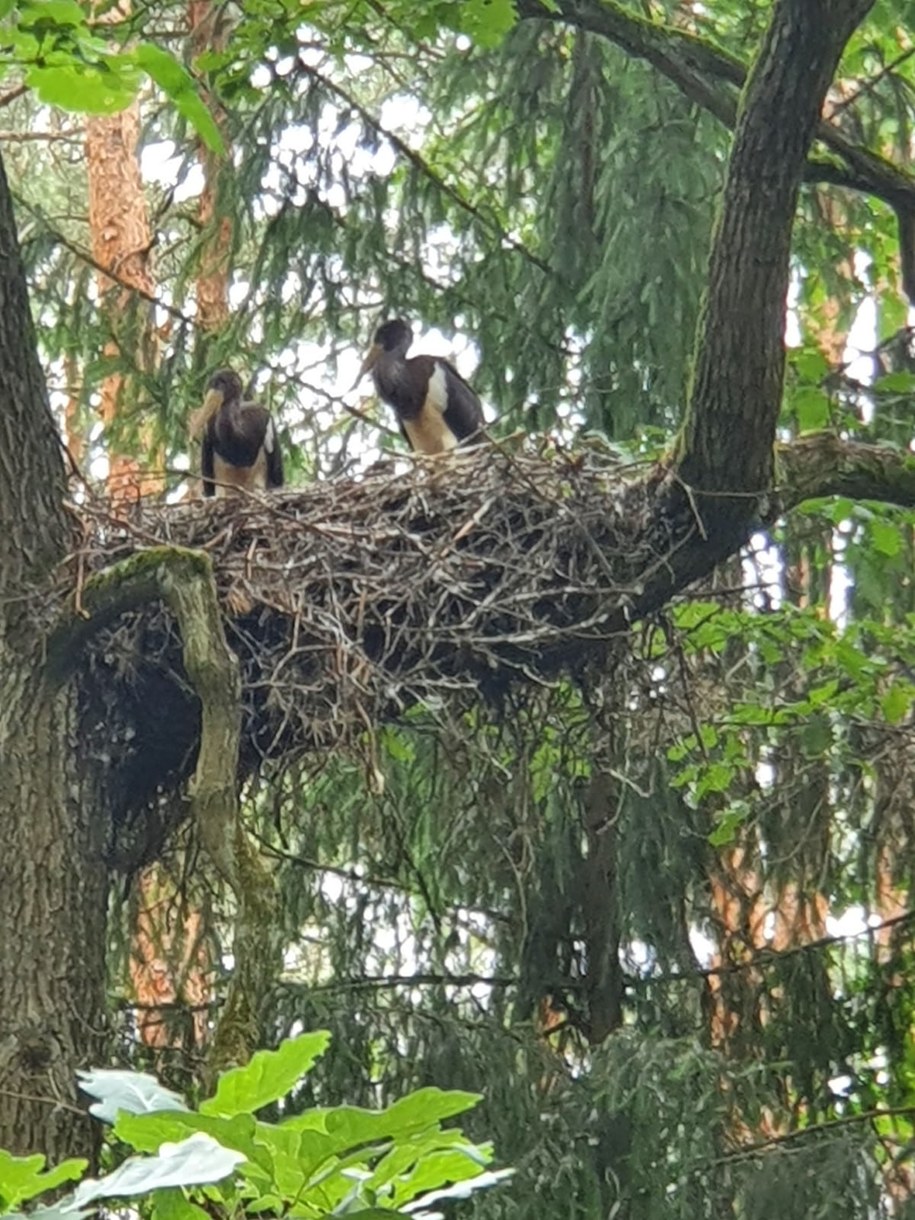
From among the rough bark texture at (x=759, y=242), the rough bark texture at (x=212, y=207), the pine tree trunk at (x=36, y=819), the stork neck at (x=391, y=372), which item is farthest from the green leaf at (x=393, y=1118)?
the rough bark texture at (x=212, y=207)

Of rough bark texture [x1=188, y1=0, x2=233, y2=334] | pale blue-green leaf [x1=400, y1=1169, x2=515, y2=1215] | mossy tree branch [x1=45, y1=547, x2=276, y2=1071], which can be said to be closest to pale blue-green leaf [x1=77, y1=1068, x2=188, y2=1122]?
pale blue-green leaf [x1=400, y1=1169, x2=515, y2=1215]

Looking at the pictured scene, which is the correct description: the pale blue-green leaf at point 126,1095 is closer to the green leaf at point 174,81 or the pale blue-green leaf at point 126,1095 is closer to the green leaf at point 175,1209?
the green leaf at point 175,1209

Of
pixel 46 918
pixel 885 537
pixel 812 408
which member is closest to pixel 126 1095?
pixel 46 918

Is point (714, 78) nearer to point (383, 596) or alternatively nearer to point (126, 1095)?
point (383, 596)

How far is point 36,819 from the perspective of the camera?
406 cm

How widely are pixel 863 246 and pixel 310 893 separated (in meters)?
3.06

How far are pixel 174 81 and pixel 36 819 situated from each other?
1.51m

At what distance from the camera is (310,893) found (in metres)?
6.77

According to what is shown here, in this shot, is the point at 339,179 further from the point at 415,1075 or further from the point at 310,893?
the point at 415,1075

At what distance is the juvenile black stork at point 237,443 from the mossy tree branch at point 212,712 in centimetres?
221

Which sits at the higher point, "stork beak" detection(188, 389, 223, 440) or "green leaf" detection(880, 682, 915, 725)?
"stork beak" detection(188, 389, 223, 440)

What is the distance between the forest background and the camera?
17.1 feet

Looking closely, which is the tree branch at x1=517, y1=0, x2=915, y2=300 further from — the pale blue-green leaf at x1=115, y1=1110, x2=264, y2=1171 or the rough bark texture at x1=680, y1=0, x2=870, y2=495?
the pale blue-green leaf at x1=115, y1=1110, x2=264, y2=1171

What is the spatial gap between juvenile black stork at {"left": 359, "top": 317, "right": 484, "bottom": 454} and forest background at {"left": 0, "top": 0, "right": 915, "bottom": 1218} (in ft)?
0.53
